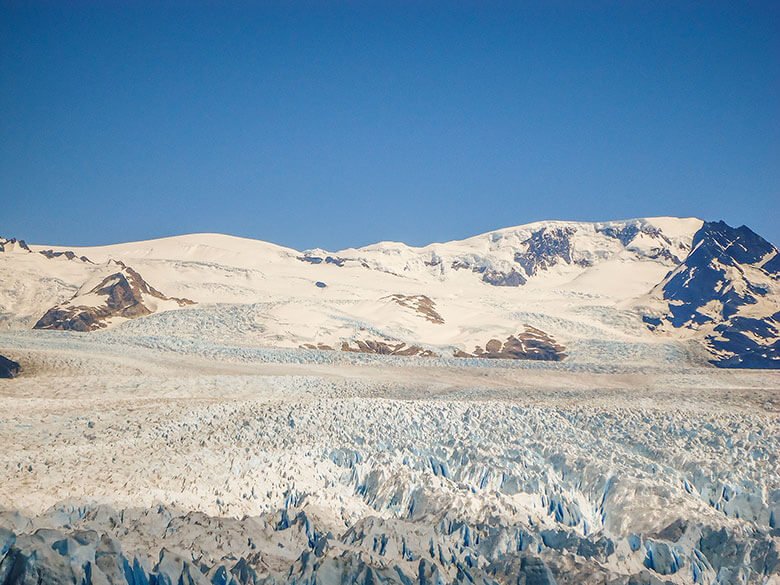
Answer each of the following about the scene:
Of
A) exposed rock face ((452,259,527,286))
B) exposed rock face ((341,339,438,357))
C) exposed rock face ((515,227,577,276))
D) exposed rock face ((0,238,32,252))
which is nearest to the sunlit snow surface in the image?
exposed rock face ((341,339,438,357))

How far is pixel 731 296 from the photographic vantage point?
65.3 meters

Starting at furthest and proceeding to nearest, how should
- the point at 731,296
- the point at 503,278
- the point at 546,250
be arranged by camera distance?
the point at 546,250
the point at 503,278
the point at 731,296

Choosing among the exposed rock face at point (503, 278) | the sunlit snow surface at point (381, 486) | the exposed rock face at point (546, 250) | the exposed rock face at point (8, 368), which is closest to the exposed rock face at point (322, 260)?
the exposed rock face at point (503, 278)

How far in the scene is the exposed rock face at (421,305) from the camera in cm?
5888

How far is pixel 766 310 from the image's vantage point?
201 feet

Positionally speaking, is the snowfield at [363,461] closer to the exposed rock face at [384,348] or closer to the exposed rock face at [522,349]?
the exposed rock face at [384,348]

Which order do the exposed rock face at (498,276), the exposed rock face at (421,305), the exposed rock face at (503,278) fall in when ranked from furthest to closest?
the exposed rock face at (498,276) < the exposed rock face at (503,278) < the exposed rock face at (421,305)

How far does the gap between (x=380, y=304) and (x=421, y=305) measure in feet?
13.7

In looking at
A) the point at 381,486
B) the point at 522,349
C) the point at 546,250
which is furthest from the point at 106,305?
the point at 546,250

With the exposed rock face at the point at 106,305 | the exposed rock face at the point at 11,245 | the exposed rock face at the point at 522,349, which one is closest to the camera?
the exposed rock face at the point at 522,349

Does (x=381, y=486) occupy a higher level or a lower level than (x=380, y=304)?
lower

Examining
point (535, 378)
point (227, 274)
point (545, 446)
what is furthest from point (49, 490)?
point (227, 274)

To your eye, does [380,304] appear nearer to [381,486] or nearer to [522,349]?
[522,349]

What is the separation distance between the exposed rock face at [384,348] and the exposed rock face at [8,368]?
70.4 feet
